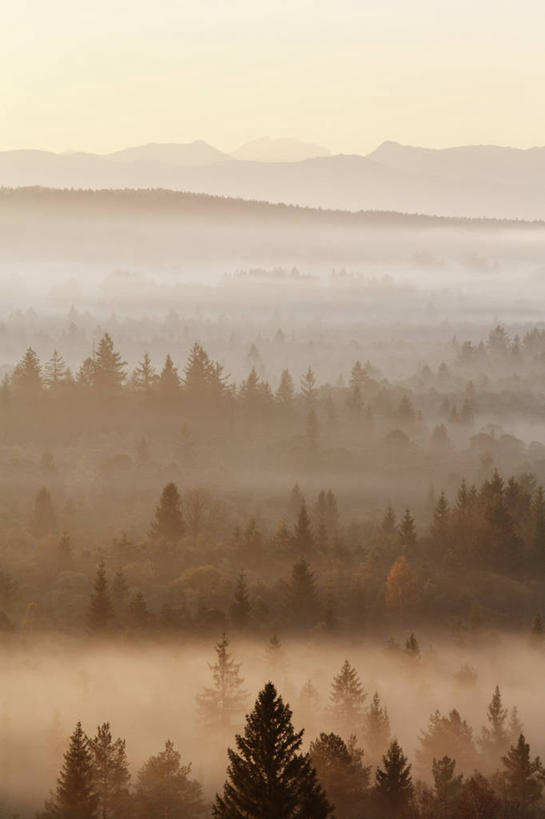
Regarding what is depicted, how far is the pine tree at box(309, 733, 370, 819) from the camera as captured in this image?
446 feet

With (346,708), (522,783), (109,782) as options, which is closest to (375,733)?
(346,708)

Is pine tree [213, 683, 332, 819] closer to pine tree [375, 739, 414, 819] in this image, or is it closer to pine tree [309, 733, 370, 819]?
pine tree [375, 739, 414, 819]

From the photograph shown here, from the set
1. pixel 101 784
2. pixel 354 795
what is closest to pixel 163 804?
pixel 101 784

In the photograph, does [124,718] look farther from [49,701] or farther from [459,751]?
[459,751]

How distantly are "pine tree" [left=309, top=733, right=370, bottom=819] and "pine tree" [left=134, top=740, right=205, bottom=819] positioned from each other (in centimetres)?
1483

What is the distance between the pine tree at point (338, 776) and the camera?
446 feet

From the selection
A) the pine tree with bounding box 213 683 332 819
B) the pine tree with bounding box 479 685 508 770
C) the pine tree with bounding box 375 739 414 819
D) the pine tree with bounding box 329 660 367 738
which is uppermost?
the pine tree with bounding box 213 683 332 819

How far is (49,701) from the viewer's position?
644 ft

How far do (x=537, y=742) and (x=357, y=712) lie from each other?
30.8 m

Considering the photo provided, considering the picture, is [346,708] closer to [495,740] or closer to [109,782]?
[495,740]

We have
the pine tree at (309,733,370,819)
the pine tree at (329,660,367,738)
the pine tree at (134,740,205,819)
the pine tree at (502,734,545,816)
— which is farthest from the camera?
the pine tree at (329,660,367,738)

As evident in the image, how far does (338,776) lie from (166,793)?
771 inches

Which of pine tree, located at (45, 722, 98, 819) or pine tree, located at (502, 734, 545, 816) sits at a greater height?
pine tree, located at (45, 722, 98, 819)

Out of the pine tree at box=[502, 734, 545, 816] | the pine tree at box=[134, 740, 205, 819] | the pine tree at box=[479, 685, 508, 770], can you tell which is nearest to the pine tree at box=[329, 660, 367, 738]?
the pine tree at box=[479, 685, 508, 770]
